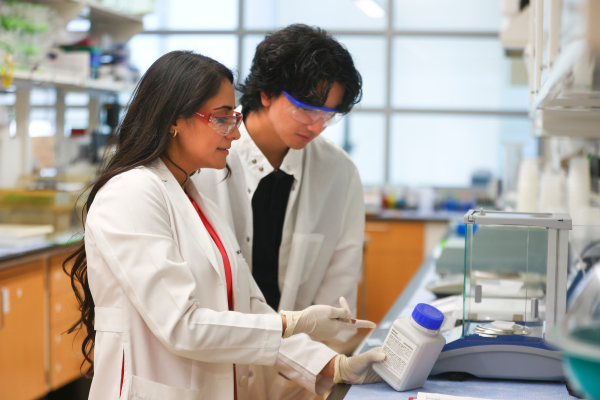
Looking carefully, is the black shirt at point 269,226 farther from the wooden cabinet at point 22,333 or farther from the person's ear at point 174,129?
the wooden cabinet at point 22,333

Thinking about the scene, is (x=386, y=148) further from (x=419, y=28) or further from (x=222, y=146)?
(x=222, y=146)

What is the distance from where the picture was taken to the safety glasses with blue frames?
5.04ft

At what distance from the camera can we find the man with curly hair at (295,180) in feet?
5.05

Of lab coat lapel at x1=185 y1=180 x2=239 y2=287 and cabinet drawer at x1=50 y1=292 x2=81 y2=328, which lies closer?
lab coat lapel at x1=185 y1=180 x2=239 y2=287

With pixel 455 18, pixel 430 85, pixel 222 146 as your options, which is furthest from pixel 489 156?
pixel 222 146

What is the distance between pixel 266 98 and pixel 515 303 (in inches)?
33.3

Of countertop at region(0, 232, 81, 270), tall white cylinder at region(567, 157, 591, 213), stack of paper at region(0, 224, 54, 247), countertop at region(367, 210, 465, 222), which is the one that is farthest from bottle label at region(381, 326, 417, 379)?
countertop at region(367, 210, 465, 222)

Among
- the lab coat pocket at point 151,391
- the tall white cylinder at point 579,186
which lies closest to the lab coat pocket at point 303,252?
the lab coat pocket at point 151,391

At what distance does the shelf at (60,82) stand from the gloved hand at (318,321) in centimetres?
239

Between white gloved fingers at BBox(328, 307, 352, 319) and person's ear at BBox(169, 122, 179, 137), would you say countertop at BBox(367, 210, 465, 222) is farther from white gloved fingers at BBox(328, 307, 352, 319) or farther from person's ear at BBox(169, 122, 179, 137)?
person's ear at BBox(169, 122, 179, 137)

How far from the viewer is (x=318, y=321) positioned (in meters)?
1.23

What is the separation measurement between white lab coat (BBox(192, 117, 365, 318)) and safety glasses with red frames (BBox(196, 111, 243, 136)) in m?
0.39

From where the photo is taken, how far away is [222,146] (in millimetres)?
1292

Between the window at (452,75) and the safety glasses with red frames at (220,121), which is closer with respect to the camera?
the safety glasses with red frames at (220,121)
